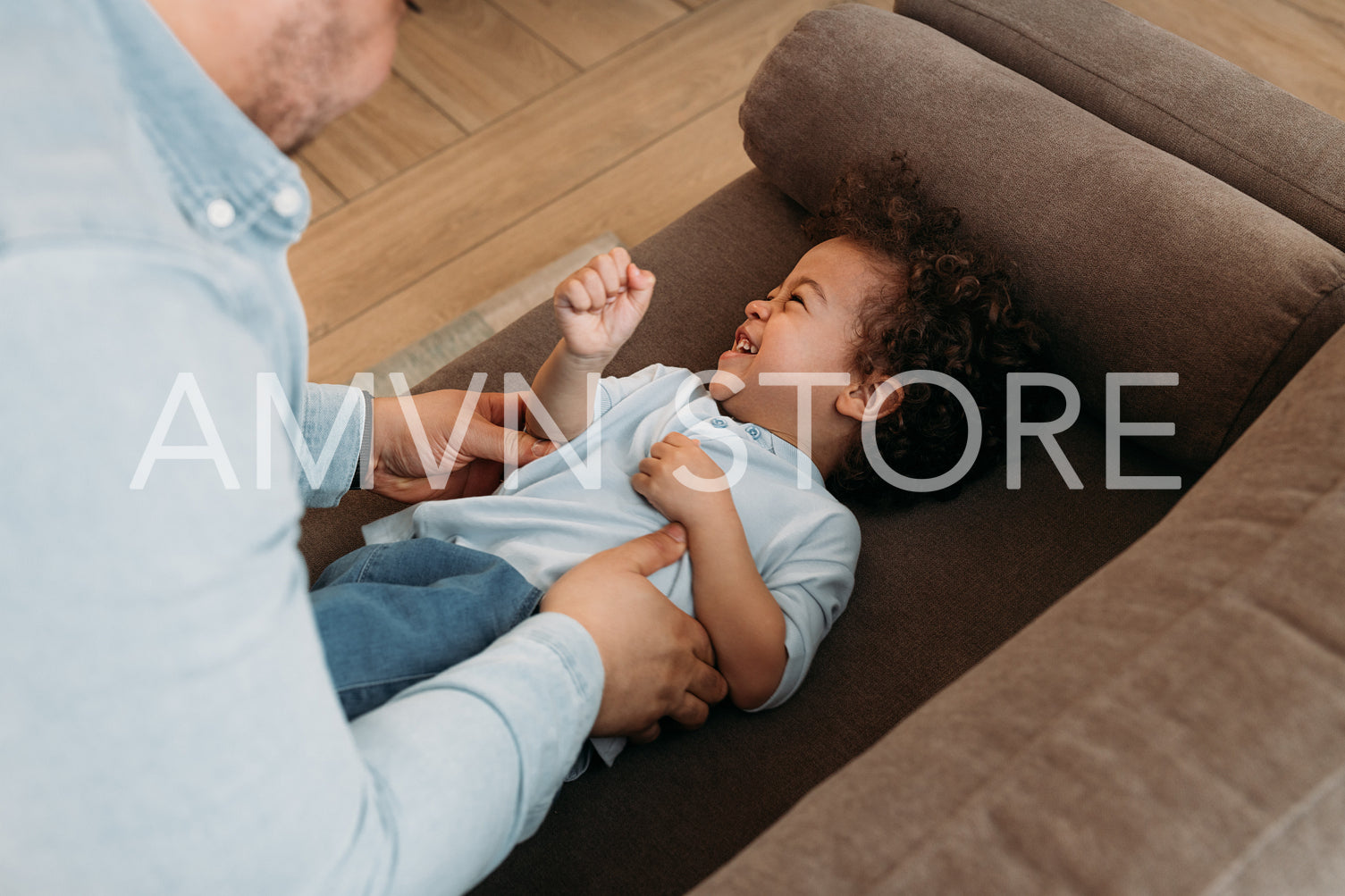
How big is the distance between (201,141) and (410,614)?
448mm

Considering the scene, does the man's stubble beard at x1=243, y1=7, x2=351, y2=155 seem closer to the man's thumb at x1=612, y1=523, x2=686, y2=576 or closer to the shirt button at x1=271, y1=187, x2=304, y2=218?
the shirt button at x1=271, y1=187, x2=304, y2=218

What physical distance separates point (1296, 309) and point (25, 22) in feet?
3.23

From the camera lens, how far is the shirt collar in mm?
426

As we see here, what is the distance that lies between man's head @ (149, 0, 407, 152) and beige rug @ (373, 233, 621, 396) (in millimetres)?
1127

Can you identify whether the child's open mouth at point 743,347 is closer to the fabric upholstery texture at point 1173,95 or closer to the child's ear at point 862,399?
the child's ear at point 862,399

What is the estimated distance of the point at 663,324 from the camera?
1.25 meters

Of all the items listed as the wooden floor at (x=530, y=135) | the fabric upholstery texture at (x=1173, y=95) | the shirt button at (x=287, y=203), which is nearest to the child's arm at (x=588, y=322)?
the shirt button at (x=287, y=203)

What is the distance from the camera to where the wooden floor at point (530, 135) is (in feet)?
6.01

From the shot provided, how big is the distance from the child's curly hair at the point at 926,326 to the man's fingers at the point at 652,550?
0.27 meters

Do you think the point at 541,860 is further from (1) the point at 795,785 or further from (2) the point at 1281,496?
(2) the point at 1281,496

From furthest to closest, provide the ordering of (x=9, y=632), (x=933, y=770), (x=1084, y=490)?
(x=1084, y=490), (x=933, y=770), (x=9, y=632)

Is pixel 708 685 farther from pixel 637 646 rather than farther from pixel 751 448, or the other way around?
pixel 751 448

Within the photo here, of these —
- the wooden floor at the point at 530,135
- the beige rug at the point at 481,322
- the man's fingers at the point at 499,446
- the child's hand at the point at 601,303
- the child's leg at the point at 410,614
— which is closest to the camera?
the child's leg at the point at 410,614

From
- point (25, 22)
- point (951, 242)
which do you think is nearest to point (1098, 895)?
point (25, 22)
